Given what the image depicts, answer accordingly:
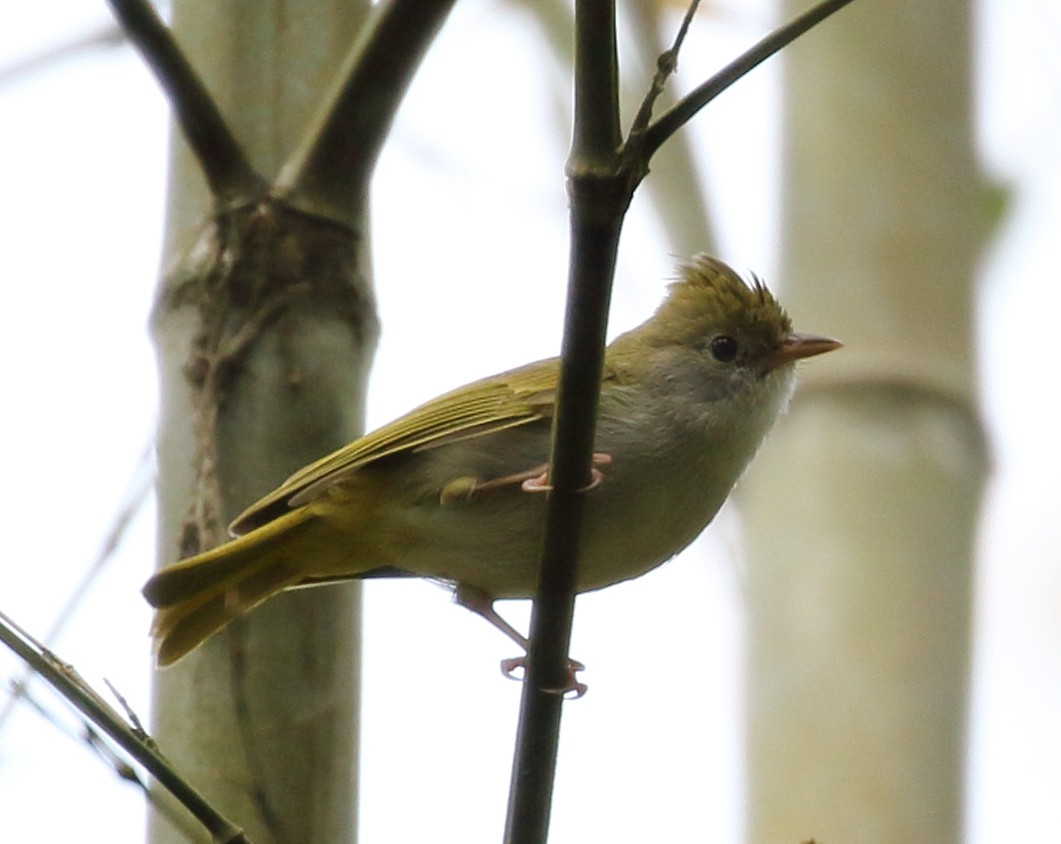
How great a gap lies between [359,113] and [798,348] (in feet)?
4.18

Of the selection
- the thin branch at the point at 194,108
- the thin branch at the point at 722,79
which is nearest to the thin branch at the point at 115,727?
the thin branch at the point at 722,79

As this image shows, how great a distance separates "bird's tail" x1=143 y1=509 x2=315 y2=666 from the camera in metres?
3.23

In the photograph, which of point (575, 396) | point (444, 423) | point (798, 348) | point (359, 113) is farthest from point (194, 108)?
point (798, 348)

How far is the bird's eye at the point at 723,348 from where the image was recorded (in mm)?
3943

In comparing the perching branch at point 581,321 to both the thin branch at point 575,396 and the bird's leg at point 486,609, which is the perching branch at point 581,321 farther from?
the bird's leg at point 486,609

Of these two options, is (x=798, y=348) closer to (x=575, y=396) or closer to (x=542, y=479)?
(x=542, y=479)

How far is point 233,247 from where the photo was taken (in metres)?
3.27

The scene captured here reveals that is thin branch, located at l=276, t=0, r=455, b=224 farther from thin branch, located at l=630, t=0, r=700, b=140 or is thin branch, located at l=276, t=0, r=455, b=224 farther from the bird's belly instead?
thin branch, located at l=630, t=0, r=700, b=140

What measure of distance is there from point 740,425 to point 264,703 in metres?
1.31

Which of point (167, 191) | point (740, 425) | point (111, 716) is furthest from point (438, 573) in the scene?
point (111, 716)

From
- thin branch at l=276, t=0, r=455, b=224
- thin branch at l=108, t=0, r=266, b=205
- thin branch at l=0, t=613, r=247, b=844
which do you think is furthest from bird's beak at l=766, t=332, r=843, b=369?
thin branch at l=0, t=613, r=247, b=844

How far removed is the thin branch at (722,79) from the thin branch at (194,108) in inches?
52.8

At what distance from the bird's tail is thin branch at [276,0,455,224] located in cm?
69

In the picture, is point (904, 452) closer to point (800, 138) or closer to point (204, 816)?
point (800, 138)
